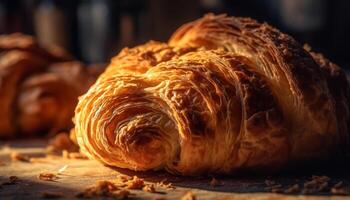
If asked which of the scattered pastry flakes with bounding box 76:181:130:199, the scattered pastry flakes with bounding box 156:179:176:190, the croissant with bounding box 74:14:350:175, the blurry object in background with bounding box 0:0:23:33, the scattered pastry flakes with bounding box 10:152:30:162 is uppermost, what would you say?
the blurry object in background with bounding box 0:0:23:33

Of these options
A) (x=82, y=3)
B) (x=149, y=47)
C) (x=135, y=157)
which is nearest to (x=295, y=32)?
(x=82, y=3)

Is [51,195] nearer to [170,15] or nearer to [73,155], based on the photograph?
[73,155]

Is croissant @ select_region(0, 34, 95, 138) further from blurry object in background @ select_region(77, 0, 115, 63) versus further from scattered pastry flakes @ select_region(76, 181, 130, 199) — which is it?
blurry object in background @ select_region(77, 0, 115, 63)

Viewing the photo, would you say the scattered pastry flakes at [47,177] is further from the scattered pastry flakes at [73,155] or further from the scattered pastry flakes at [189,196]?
the scattered pastry flakes at [189,196]

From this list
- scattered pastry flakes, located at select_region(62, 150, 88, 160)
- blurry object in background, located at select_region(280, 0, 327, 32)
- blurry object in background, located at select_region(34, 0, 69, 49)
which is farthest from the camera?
blurry object in background, located at select_region(280, 0, 327, 32)

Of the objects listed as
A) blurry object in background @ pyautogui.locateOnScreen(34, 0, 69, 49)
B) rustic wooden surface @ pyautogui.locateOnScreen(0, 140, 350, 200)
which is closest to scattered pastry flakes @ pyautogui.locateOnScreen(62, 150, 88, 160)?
rustic wooden surface @ pyautogui.locateOnScreen(0, 140, 350, 200)

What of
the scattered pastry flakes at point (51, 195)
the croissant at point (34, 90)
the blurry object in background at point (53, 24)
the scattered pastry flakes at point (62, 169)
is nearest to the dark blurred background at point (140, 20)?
the blurry object in background at point (53, 24)

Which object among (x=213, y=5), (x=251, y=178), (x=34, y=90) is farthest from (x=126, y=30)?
(x=251, y=178)
